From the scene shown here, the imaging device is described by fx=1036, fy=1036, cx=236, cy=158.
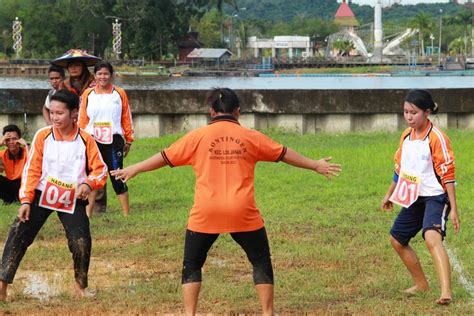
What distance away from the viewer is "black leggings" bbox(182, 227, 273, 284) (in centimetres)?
662

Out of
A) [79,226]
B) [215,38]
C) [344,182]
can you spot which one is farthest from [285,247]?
[215,38]

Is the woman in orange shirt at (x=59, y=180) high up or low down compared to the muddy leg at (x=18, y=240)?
up

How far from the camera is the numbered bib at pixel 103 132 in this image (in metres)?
10.9

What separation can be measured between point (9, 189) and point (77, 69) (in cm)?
195

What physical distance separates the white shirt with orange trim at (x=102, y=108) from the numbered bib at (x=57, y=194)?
11.4 feet

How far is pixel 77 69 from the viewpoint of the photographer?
10906 millimetres

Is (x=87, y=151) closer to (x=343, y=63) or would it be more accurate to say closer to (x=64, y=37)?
(x=64, y=37)

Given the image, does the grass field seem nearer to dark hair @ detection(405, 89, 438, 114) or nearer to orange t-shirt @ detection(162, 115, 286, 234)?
orange t-shirt @ detection(162, 115, 286, 234)

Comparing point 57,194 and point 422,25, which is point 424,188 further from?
point 422,25

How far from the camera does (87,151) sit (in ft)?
24.7

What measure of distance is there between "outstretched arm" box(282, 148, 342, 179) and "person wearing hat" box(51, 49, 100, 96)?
4372 mm

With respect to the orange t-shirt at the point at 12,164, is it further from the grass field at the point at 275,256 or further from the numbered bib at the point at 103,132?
the numbered bib at the point at 103,132

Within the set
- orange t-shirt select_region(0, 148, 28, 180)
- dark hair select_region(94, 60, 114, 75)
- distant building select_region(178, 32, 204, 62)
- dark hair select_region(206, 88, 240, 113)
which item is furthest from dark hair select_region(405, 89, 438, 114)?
distant building select_region(178, 32, 204, 62)

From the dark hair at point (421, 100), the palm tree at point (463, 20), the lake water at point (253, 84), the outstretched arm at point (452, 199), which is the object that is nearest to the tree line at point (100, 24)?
the lake water at point (253, 84)
